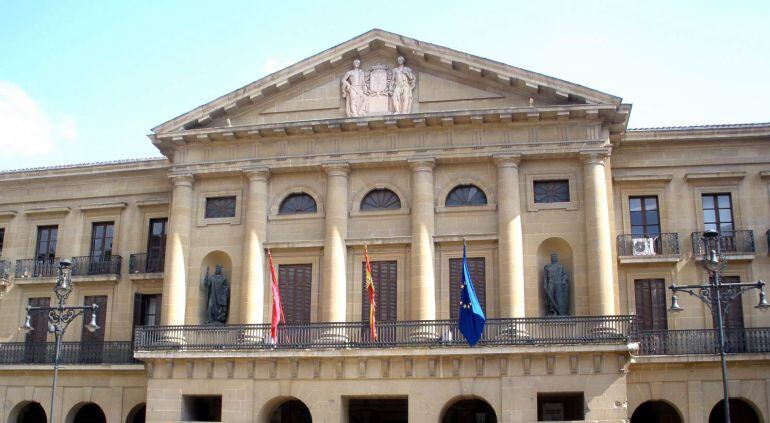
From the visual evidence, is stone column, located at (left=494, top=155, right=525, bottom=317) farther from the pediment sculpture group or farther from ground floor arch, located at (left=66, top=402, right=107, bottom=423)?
ground floor arch, located at (left=66, top=402, right=107, bottom=423)

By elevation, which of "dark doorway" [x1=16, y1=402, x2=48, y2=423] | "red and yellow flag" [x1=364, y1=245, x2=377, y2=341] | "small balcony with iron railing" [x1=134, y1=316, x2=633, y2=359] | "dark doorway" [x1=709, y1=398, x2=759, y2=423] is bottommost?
"dark doorway" [x1=16, y1=402, x2=48, y2=423]

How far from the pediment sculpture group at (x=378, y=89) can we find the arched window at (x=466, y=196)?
3179 millimetres

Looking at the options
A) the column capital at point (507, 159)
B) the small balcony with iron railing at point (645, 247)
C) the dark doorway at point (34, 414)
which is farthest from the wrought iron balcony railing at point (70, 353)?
the small balcony with iron railing at point (645, 247)

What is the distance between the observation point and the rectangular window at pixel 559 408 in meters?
28.8

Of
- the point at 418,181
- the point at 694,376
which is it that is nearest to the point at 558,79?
the point at 418,181

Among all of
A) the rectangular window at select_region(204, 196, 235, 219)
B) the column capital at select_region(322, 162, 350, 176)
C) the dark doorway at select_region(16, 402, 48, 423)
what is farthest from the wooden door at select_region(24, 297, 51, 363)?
the column capital at select_region(322, 162, 350, 176)

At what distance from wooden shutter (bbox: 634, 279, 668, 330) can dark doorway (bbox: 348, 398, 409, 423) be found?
8444 millimetres

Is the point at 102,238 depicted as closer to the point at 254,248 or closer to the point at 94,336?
the point at 94,336

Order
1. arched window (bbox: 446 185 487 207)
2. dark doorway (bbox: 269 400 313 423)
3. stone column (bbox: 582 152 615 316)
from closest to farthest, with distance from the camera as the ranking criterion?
stone column (bbox: 582 152 615 316)
arched window (bbox: 446 185 487 207)
dark doorway (bbox: 269 400 313 423)

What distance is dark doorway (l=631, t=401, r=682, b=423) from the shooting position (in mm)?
29594

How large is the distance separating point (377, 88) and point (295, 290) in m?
7.38

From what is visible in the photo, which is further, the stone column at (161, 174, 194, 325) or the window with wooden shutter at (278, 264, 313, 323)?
the stone column at (161, 174, 194, 325)

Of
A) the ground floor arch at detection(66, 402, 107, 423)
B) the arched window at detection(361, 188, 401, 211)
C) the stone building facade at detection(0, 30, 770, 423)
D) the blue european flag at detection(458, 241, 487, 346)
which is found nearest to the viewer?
the blue european flag at detection(458, 241, 487, 346)

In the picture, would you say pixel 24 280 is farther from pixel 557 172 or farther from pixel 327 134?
pixel 557 172
